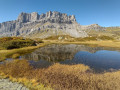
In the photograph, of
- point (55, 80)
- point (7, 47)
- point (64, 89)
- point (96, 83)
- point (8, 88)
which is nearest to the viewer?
point (8, 88)

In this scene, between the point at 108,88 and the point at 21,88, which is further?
the point at 108,88

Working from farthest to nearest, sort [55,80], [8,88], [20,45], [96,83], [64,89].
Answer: [20,45] → [55,80] → [96,83] → [64,89] → [8,88]

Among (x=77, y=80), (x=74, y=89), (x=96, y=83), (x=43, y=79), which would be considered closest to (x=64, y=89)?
(x=74, y=89)

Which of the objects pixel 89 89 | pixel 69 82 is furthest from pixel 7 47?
pixel 89 89

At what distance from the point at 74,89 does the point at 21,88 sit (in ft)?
24.4

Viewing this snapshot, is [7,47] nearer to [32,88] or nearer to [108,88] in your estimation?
[32,88]

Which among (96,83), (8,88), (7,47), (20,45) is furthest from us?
(20,45)

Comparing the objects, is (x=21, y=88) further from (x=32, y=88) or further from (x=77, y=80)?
(x=77, y=80)

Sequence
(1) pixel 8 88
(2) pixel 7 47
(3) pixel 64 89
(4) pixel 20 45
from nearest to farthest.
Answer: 1. (1) pixel 8 88
2. (3) pixel 64 89
3. (2) pixel 7 47
4. (4) pixel 20 45

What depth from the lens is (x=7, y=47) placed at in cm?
4044

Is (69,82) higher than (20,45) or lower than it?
lower

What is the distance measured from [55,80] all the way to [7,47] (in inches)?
1697

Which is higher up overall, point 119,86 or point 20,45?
point 20,45

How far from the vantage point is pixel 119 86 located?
990 centimetres
